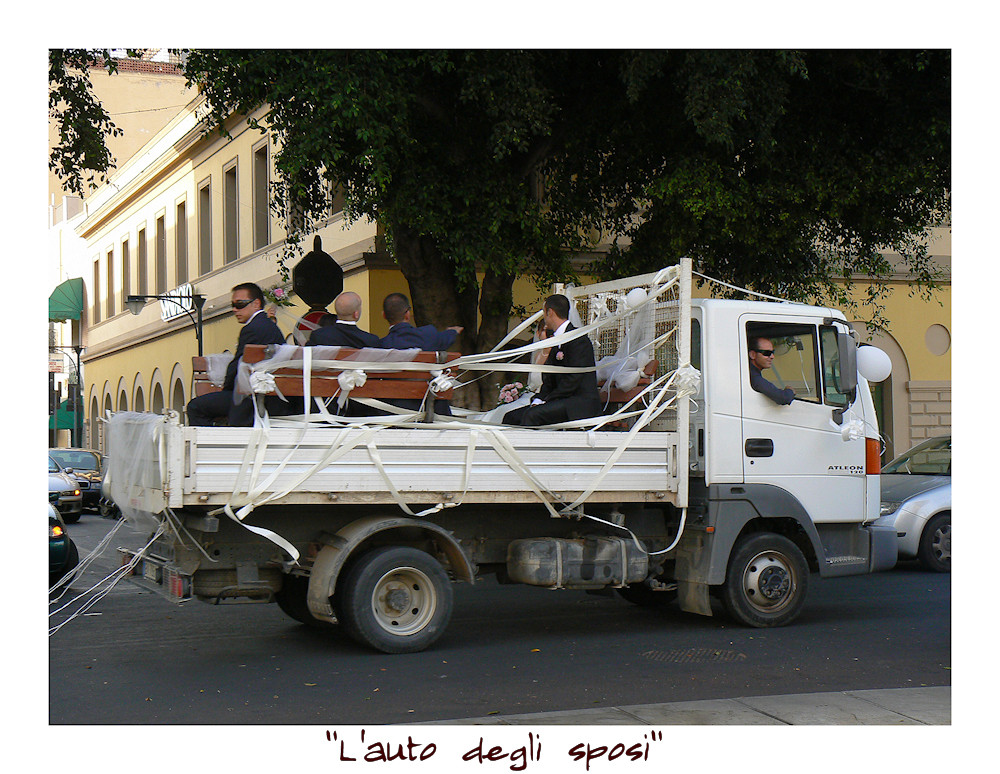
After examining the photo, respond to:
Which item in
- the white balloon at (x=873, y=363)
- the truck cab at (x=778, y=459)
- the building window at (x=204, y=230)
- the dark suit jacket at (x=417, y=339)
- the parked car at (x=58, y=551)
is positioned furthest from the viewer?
the building window at (x=204, y=230)

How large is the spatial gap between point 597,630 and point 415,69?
20.2 feet

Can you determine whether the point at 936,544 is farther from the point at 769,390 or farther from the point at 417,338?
the point at 417,338

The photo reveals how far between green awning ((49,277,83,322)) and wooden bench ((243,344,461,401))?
135 feet

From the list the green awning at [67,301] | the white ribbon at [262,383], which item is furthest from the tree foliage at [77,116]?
the green awning at [67,301]

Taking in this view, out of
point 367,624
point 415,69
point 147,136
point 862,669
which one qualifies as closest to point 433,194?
point 415,69

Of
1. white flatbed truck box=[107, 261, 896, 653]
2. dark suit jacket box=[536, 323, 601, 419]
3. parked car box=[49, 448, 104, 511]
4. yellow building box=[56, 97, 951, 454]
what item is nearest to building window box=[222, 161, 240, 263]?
yellow building box=[56, 97, 951, 454]

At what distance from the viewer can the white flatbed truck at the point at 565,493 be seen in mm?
7828

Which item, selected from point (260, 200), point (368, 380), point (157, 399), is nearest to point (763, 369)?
point (368, 380)

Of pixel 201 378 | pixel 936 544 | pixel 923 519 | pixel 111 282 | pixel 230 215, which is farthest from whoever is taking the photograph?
pixel 111 282

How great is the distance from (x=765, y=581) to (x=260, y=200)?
789 inches

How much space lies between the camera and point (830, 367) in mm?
9523

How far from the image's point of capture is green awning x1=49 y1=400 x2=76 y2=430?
4753 centimetres

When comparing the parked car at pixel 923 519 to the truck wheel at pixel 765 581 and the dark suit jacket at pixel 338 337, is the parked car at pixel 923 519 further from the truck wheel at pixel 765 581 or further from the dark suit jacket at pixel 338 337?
the dark suit jacket at pixel 338 337

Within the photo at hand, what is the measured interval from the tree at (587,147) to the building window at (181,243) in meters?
19.5
